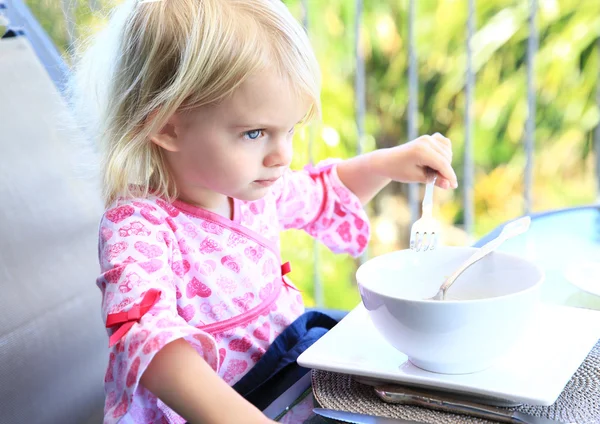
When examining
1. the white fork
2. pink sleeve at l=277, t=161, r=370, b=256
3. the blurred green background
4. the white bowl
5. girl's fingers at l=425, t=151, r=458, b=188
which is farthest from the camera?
the blurred green background

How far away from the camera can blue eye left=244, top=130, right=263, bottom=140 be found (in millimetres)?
881

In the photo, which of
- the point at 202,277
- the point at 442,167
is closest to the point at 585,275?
the point at 442,167

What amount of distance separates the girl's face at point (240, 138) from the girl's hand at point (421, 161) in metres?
0.22

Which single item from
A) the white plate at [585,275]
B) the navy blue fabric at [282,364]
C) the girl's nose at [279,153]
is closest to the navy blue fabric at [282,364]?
the navy blue fabric at [282,364]

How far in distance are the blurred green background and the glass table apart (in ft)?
4.13

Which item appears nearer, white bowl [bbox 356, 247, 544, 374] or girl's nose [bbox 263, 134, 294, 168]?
white bowl [bbox 356, 247, 544, 374]

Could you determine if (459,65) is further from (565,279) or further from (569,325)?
(569,325)

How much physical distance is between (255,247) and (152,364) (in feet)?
1.06

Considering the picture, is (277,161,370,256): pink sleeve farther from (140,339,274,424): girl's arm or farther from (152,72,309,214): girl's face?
(140,339,274,424): girl's arm

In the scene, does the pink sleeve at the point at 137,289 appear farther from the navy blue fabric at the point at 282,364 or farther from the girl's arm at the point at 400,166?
the girl's arm at the point at 400,166

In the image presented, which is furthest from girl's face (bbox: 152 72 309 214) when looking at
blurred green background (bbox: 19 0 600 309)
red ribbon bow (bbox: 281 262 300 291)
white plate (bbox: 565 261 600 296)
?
blurred green background (bbox: 19 0 600 309)

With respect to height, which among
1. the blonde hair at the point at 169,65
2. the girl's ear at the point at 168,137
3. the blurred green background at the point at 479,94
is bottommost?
the blurred green background at the point at 479,94

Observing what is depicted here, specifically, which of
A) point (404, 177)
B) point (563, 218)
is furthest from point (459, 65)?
point (404, 177)

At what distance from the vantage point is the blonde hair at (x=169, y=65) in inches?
33.5
